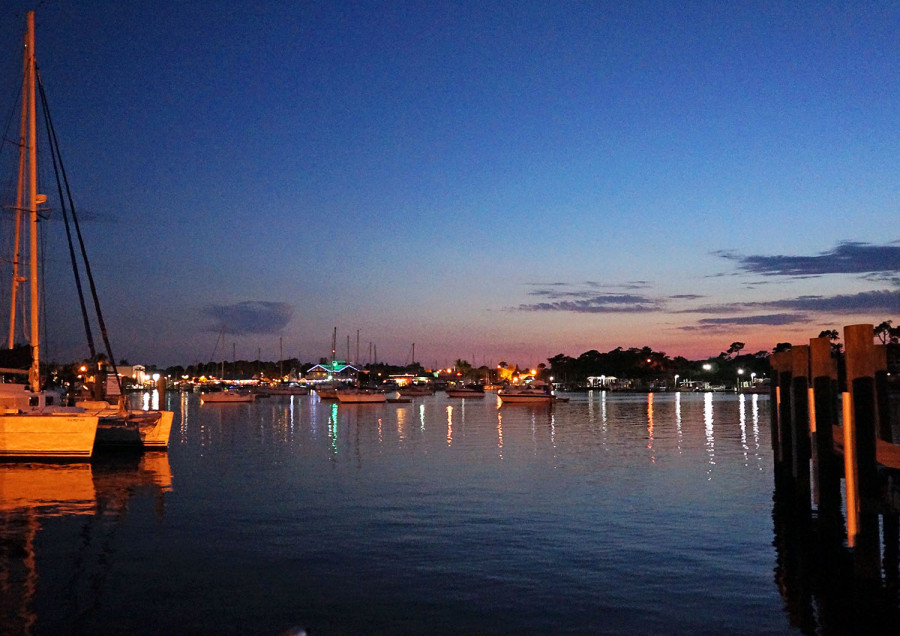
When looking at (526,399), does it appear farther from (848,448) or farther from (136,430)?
(848,448)

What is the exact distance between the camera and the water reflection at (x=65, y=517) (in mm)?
15039

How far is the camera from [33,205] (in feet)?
122

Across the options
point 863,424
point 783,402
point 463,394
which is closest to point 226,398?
point 463,394

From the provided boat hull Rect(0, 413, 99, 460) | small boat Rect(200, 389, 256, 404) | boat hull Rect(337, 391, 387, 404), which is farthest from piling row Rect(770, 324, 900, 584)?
small boat Rect(200, 389, 256, 404)

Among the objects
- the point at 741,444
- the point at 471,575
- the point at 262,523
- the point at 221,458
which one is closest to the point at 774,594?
the point at 471,575

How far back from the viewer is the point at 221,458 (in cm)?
4281

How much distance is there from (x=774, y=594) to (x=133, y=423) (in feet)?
110

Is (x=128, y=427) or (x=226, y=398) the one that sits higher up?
(x=128, y=427)

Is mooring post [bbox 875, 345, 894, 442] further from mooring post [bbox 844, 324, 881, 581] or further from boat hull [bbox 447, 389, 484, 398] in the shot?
boat hull [bbox 447, 389, 484, 398]

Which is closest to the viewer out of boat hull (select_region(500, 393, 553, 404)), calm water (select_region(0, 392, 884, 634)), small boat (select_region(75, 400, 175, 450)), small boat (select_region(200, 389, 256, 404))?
calm water (select_region(0, 392, 884, 634))

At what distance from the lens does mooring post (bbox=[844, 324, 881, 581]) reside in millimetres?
13992

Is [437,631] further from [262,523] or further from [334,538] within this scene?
[262,523]

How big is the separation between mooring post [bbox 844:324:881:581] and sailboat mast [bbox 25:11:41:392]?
33293 mm

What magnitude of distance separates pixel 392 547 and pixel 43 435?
2163 centimetres
